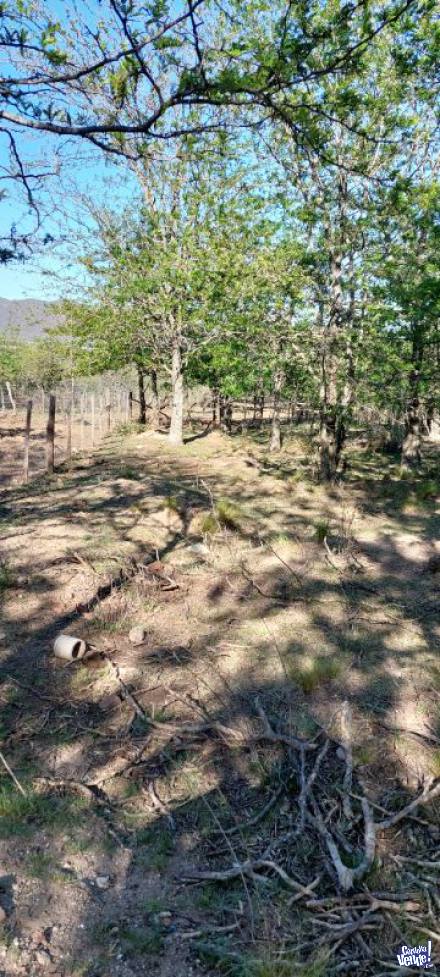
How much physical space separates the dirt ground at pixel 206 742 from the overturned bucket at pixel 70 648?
7 cm

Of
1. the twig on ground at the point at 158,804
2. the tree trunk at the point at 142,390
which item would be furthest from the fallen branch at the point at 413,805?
the tree trunk at the point at 142,390

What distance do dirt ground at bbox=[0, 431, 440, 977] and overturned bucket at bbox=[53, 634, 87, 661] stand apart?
0.23 feet

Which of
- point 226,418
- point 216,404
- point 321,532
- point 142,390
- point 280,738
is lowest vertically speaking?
point 280,738

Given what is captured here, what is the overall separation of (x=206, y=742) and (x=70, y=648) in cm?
126

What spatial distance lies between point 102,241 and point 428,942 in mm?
16899

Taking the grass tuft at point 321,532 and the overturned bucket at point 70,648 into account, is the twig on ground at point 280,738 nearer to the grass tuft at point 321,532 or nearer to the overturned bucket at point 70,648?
the overturned bucket at point 70,648

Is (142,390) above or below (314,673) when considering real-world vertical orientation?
above

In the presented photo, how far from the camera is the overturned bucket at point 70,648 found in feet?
12.5

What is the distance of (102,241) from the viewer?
1569 cm

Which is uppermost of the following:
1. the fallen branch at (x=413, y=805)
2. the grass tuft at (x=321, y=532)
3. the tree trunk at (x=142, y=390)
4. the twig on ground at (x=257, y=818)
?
the tree trunk at (x=142, y=390)

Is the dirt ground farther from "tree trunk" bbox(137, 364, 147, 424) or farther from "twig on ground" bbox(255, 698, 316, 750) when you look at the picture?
"tree trunk" bbox(137, 364, 147, 424)

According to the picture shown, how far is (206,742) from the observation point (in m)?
3.07

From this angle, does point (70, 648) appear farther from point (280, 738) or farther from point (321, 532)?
point (321, 532)

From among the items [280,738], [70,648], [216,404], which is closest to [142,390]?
[216,404]
